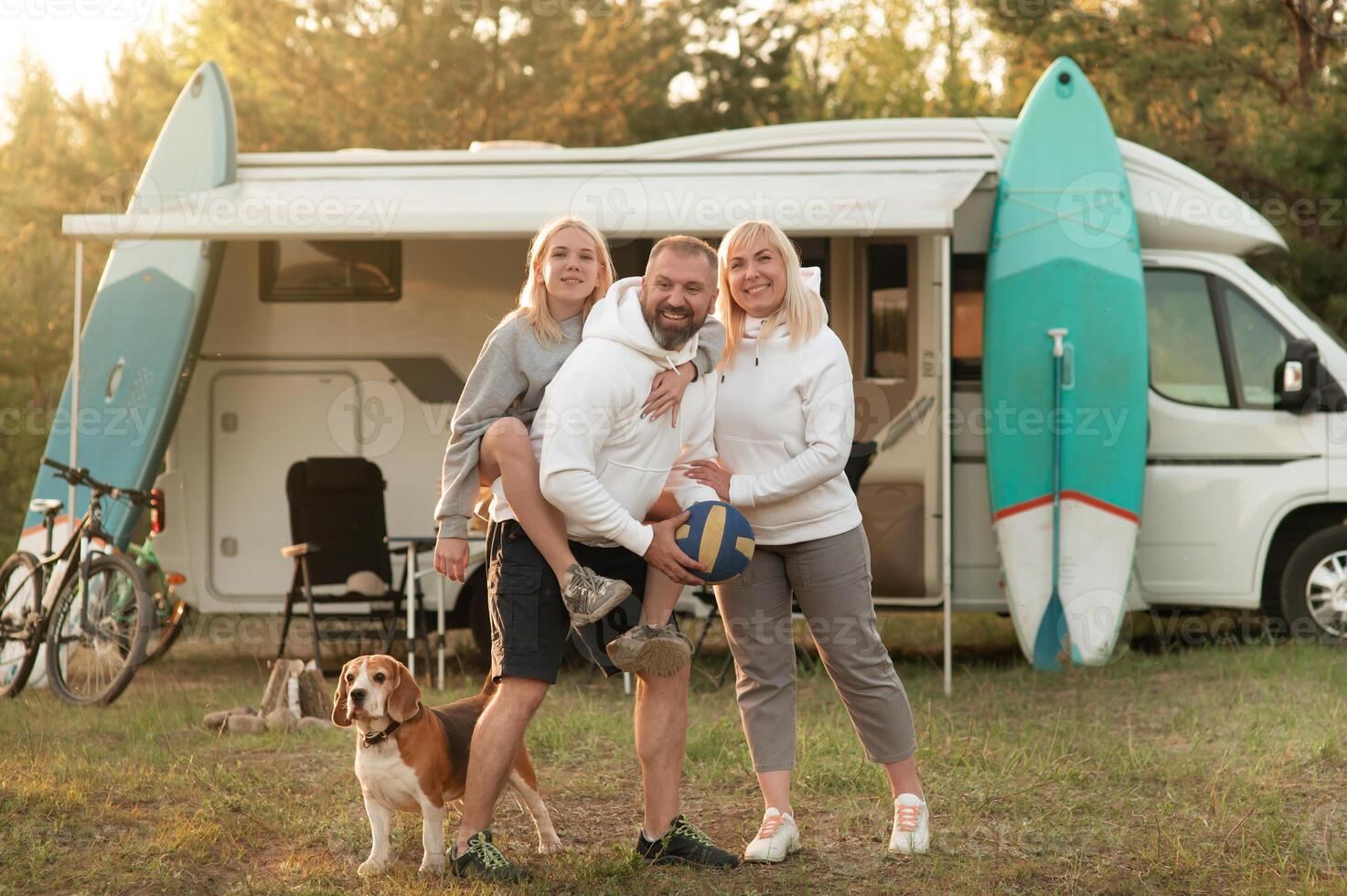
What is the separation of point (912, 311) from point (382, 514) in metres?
2.79

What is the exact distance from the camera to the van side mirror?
712 centimetres

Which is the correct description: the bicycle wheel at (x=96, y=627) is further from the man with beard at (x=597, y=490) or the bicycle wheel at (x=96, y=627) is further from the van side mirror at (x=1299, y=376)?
the van side mirror at (x=1299, y=376)

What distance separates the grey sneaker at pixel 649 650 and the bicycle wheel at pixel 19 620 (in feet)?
13.3

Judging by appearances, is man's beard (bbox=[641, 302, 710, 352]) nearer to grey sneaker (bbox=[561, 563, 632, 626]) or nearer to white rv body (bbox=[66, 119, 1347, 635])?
grey sneaker (bbox=[561, 563, 632, 626])

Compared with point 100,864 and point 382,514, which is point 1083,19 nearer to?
point 382,514

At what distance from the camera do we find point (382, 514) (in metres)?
7.16

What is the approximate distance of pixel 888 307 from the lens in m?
7.43

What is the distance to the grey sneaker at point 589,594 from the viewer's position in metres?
3.54

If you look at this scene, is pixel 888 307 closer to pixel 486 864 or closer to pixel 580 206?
pixel 580 206

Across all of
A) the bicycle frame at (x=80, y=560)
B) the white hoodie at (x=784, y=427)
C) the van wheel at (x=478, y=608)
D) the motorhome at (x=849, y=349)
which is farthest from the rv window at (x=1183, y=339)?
the bicycle frame at (x=80, y=560)

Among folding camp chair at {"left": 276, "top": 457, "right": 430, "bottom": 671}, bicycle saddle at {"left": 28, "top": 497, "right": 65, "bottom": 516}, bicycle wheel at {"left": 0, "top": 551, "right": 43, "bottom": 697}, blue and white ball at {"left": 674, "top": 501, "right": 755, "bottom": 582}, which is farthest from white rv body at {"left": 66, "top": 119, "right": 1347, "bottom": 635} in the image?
blue and white ball at {"left": 674, "top": 501, "right": 755, "bottom": 582}

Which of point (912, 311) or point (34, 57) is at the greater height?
point (34, 57)

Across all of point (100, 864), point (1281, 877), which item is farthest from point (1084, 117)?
point (100, 864)

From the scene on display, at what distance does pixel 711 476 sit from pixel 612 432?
359mm
